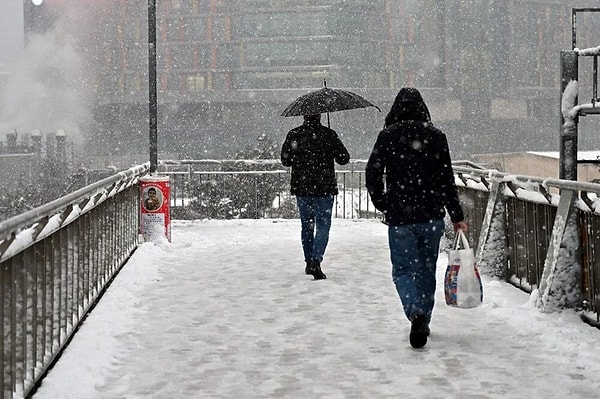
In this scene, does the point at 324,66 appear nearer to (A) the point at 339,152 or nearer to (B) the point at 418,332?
(A) the point at 339,152

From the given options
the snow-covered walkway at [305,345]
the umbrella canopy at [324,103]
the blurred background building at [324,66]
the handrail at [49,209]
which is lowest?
the snow-covered walkway at [305,345]

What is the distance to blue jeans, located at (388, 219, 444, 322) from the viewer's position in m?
5.98

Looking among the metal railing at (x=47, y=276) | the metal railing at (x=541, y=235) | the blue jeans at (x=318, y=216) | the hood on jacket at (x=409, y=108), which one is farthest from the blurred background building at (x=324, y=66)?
the hood on jacket at (x=409, y=108)

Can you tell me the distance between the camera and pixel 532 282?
796cm

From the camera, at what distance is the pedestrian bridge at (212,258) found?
454 cm

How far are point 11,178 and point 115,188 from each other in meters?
67.7

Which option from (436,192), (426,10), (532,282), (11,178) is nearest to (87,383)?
(436,192)

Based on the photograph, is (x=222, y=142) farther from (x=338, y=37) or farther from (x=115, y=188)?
(x=115, y=188)

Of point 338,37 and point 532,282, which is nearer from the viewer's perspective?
point 532,282

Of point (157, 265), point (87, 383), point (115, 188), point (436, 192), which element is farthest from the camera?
point (157, 265)

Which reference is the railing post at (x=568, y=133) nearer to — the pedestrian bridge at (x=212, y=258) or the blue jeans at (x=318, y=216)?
the pedestrian bridge at (x=212, y=258)

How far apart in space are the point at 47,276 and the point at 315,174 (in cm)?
453

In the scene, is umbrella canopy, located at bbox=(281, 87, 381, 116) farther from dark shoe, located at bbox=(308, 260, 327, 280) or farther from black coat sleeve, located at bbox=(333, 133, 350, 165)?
dark shoe, located at bbox=(308, 260, 327, 280)

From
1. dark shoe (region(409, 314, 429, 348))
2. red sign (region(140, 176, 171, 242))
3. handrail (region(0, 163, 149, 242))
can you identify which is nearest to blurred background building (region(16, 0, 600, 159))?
red sign (region(140, 176, 171, 242))
